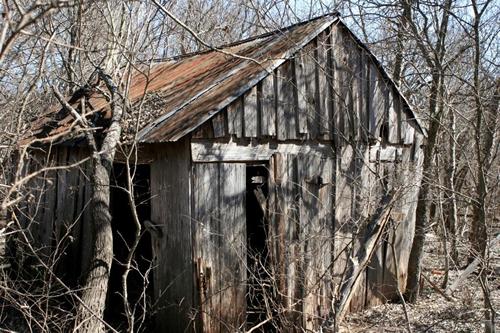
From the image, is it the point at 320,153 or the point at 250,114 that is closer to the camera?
the point at 250,114

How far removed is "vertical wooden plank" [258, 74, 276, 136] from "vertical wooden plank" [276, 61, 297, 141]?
0.29ft

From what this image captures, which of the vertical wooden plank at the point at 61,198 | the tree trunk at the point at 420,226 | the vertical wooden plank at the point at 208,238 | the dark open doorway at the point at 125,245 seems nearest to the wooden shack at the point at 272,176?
the vertical wooden plank at the point at 208,238

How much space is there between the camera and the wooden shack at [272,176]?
7195 millimetres

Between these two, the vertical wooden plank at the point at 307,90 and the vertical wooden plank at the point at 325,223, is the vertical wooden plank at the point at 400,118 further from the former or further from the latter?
the vertical wooden plank at the point at 307,90

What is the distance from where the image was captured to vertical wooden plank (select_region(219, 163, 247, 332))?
24.0 feet

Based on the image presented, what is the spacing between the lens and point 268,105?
772cm

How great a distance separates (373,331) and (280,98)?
331cm

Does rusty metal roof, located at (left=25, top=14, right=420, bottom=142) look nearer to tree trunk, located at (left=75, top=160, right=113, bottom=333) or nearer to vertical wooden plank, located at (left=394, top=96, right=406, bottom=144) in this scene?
vertical wooden plank, located at (left=394, top=96, right=406, bottom=144)

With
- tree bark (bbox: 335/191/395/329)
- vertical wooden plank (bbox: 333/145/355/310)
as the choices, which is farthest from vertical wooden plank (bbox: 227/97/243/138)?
tree bark (bbox: 335/191/395/329)

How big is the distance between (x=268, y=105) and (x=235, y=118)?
0.57m

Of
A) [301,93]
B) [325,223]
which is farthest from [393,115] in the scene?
[325,223]

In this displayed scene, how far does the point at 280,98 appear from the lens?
786 cm

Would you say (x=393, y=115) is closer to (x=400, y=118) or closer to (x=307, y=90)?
(x=400, y=118)

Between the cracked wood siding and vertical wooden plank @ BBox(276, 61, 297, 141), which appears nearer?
the cracked wood siding
